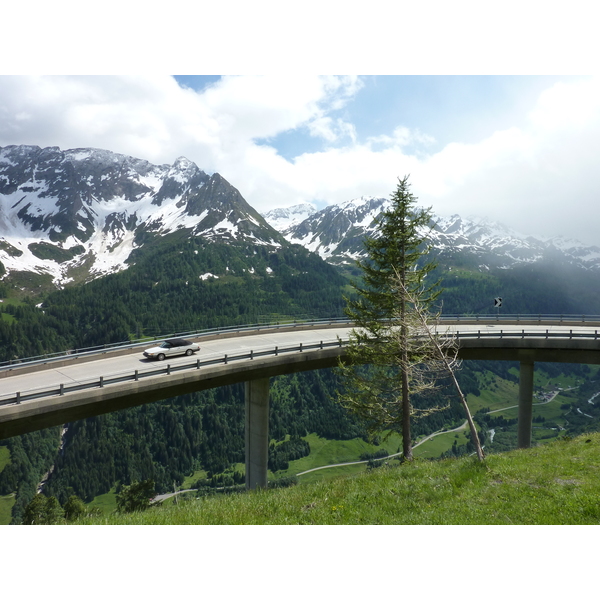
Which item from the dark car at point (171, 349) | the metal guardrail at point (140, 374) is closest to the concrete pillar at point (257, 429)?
the metal guardrail at point (140, 374)

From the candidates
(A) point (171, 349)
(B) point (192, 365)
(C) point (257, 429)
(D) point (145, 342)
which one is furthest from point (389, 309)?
(D) point (145, 342)

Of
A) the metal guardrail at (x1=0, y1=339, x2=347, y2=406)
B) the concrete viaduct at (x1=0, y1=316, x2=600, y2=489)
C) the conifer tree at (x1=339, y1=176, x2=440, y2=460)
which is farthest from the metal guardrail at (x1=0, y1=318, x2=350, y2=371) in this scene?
the conifer tree at (x1=339, y1=176, x2=440, y2=460)

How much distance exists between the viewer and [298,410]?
17375 centimetres

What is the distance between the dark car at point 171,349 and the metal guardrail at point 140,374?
455cm

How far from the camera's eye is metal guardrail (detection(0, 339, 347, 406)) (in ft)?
60.7

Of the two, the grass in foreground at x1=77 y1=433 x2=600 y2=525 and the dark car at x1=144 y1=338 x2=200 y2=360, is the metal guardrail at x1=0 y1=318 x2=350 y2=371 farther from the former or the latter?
the grass in foreground at x1=77 y1=433 x2=600 y2=525

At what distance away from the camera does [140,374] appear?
2156 centimetres

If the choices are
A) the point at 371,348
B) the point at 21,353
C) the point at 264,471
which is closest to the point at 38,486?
the point at 21,353

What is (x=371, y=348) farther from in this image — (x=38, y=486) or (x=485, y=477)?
(x=38, y=486)

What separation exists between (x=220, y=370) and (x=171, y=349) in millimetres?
6067

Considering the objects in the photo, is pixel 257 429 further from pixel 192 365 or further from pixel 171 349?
pixel 171 349

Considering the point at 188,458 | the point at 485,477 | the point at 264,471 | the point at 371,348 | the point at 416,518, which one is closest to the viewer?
the point at 416,518

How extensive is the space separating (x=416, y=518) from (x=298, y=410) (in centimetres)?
17209

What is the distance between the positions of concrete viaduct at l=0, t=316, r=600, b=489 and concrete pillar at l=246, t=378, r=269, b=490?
0.25 feet
